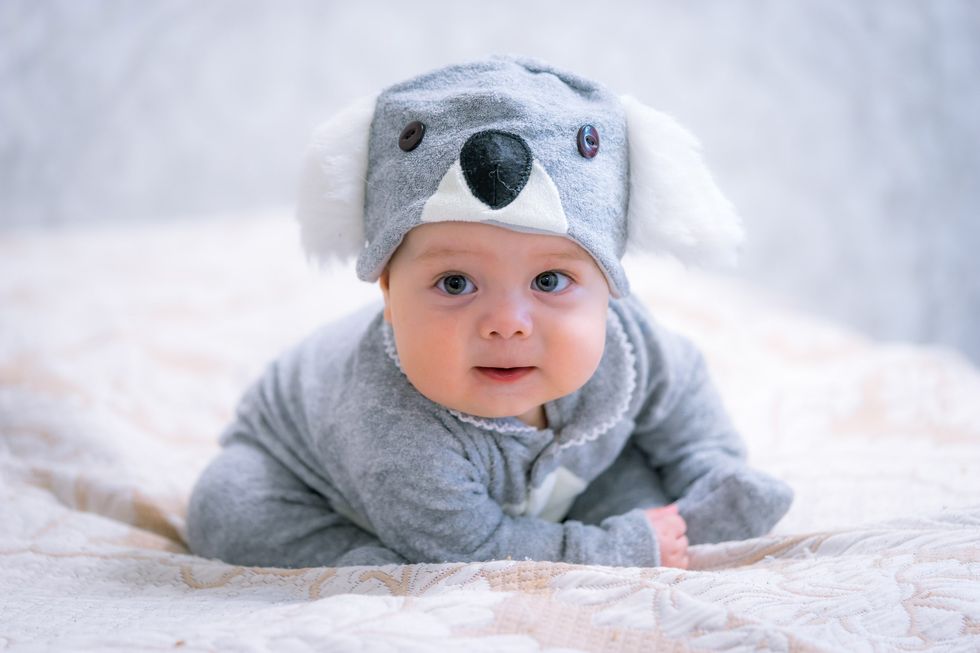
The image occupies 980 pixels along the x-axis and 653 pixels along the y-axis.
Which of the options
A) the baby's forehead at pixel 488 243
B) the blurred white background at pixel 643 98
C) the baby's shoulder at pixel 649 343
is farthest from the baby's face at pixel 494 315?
the blurred white background at pixel 643 98

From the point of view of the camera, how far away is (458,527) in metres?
1.02

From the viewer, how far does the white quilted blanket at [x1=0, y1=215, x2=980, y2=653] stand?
2.66 feet

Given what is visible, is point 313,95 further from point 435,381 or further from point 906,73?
point 435,381

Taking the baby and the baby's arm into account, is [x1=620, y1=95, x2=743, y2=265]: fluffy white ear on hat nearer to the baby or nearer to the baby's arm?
the baby

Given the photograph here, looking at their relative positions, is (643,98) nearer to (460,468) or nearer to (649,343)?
(649,343)

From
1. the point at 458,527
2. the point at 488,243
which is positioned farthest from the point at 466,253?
the point at 458,527

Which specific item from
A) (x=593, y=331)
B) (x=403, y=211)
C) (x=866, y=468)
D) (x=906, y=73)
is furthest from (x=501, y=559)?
(x=906, y=73)

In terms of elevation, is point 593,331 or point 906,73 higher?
point 906,73

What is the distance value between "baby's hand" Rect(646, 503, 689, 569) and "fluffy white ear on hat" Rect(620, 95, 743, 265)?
277 mm

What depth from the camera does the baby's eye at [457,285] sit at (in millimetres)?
973

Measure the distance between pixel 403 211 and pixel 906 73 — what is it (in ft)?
5.82

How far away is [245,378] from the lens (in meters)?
1.64

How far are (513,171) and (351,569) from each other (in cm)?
40

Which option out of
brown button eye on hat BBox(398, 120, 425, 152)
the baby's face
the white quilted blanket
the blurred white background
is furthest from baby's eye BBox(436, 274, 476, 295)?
the blurred white background
